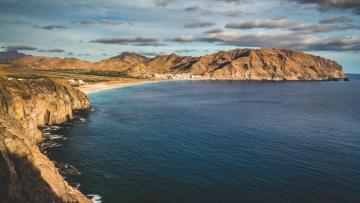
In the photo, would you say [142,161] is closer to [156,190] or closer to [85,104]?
[156,190]

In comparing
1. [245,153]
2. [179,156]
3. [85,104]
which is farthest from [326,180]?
[85,104]

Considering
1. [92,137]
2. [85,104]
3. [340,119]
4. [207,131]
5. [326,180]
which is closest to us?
[326,180]

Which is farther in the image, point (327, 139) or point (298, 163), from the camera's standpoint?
point (327, 139)

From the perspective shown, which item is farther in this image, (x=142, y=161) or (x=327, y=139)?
(x=327, y=139)

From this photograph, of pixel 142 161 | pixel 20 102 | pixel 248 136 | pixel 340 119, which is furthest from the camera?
pixel 340 119

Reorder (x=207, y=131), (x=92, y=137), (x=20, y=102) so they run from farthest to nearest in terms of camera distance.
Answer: (x=207, y=131), (x=92, y=137), (x=20, y=102)

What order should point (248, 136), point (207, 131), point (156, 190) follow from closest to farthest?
point (156, 190) < point (248, 136) < point (207, 131)

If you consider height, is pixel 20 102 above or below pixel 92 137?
above

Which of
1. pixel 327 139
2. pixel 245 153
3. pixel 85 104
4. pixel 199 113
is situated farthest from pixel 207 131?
pixel 85 104

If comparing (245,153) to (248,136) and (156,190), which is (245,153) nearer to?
(248,136)
